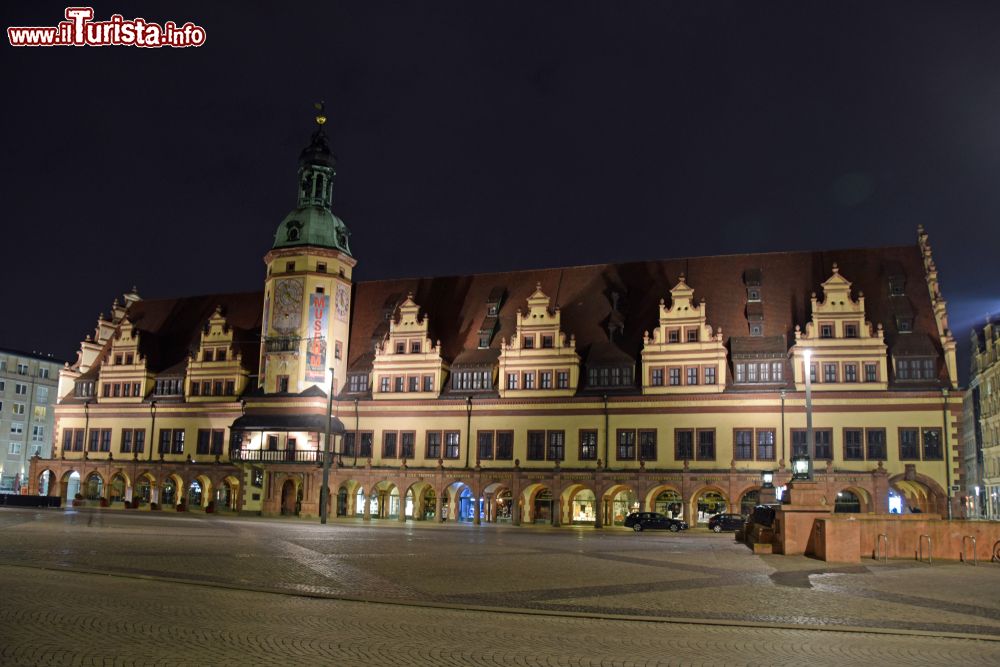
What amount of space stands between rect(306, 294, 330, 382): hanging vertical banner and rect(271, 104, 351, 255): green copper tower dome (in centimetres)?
409

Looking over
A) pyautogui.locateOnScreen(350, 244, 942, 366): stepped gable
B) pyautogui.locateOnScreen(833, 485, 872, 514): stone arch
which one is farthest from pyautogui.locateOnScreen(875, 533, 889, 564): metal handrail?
pyautogui.locateOnScreen(350, 244, 942, 366): stepped gable

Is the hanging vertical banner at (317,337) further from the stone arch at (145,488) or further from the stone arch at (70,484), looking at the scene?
the stone arch at (70,484)

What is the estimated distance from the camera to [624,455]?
5697 cm

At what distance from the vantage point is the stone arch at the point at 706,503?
53875mm

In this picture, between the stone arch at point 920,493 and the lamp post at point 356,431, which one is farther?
the lamp post at point 356,431

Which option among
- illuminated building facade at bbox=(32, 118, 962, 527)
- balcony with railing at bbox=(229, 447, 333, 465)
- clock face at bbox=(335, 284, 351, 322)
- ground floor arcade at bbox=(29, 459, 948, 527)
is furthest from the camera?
clock face at bbox=(335, 284, 351, 322)

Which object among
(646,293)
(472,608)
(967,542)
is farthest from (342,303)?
(472,608)

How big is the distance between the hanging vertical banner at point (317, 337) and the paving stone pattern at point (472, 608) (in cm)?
3681

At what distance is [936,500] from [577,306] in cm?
2508

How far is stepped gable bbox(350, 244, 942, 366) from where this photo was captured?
2244 inches

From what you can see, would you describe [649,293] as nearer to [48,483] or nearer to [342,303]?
[342,303]

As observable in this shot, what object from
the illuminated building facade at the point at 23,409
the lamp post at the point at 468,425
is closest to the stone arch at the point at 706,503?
the lamp post at the point at 468,425

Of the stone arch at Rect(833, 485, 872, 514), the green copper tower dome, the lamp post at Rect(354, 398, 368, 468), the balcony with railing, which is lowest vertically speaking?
the stone arch at Rect(833, 485, 872, 514)

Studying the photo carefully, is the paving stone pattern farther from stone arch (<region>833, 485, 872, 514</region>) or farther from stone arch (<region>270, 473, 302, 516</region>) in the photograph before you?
stone arch (<region>270, 473, 302, 516</region>)
